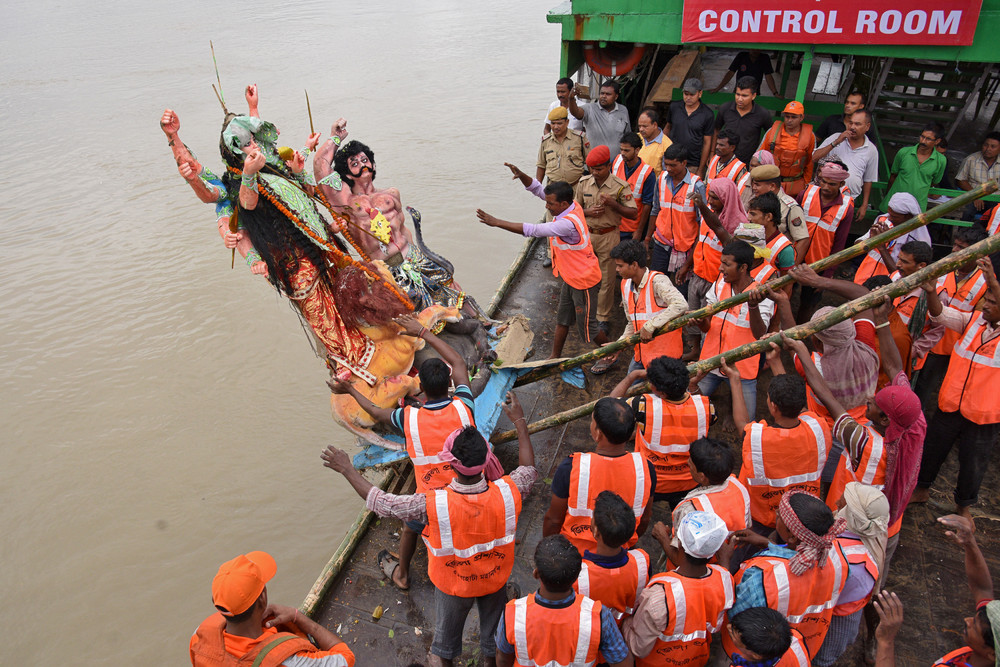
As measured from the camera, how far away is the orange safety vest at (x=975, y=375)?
3.85 meters

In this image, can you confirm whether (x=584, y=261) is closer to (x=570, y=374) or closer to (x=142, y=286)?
(x=570, y=374)

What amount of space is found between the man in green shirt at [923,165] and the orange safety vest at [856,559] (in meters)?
5.02

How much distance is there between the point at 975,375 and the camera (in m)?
3.92

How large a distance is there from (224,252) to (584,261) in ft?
27.5

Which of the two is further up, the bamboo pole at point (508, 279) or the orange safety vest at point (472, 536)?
the orange safety vest at point (472, 536)

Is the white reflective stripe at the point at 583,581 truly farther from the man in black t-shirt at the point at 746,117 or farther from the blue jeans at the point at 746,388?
the man in black t-shirt at the point at 746,117

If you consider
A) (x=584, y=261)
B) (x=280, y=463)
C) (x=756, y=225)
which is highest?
(x=756, y=225)

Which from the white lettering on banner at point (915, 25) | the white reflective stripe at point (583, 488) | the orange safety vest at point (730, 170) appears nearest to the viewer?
the white reflective stripe at point (583, 488)

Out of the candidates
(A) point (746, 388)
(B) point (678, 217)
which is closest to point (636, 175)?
(B) point (678, 217)

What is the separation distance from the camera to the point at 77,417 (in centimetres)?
775

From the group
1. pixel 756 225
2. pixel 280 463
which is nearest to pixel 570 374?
pixel 756 225

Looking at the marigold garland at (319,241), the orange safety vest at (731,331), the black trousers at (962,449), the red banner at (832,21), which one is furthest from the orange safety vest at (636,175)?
the black trousers at (962,449)

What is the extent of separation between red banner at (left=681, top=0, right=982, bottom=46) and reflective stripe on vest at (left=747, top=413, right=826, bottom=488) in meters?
4.91

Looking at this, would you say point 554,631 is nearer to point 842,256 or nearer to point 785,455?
point 785,455
